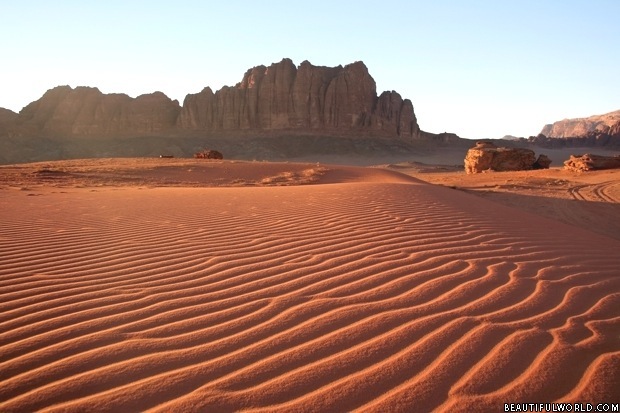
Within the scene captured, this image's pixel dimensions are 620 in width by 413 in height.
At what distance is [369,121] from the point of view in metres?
64.9

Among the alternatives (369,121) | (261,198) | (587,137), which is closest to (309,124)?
(369,121)

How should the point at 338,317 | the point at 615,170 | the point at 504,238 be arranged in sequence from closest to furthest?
the point at 338,317, the point at 504,238, the point at 615,170

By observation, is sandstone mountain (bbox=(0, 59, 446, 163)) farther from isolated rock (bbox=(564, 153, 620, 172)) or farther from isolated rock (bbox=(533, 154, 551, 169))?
isolated rock (bbox=(564, 153, 620, 172))

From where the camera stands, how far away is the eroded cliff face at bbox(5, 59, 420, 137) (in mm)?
62719

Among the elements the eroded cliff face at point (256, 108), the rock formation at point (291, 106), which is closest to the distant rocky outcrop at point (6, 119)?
the eroded cliff face at point (256, 108)

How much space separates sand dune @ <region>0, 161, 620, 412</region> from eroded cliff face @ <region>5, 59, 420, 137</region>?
199 feet

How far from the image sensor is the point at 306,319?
98.9 inches

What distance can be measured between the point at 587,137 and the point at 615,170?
210 ft

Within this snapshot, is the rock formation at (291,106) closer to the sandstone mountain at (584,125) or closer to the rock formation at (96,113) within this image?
the rock formation at (96,113)

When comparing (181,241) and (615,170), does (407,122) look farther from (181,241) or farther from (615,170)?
(181,241)

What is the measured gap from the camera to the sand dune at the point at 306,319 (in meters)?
1.85

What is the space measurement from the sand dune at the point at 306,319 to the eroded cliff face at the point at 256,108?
199 feet

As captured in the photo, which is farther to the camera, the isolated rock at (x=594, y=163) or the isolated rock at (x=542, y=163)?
the isolated rock at (x=542, y=163)

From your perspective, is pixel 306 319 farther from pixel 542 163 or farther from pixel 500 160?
pixel 542 163
